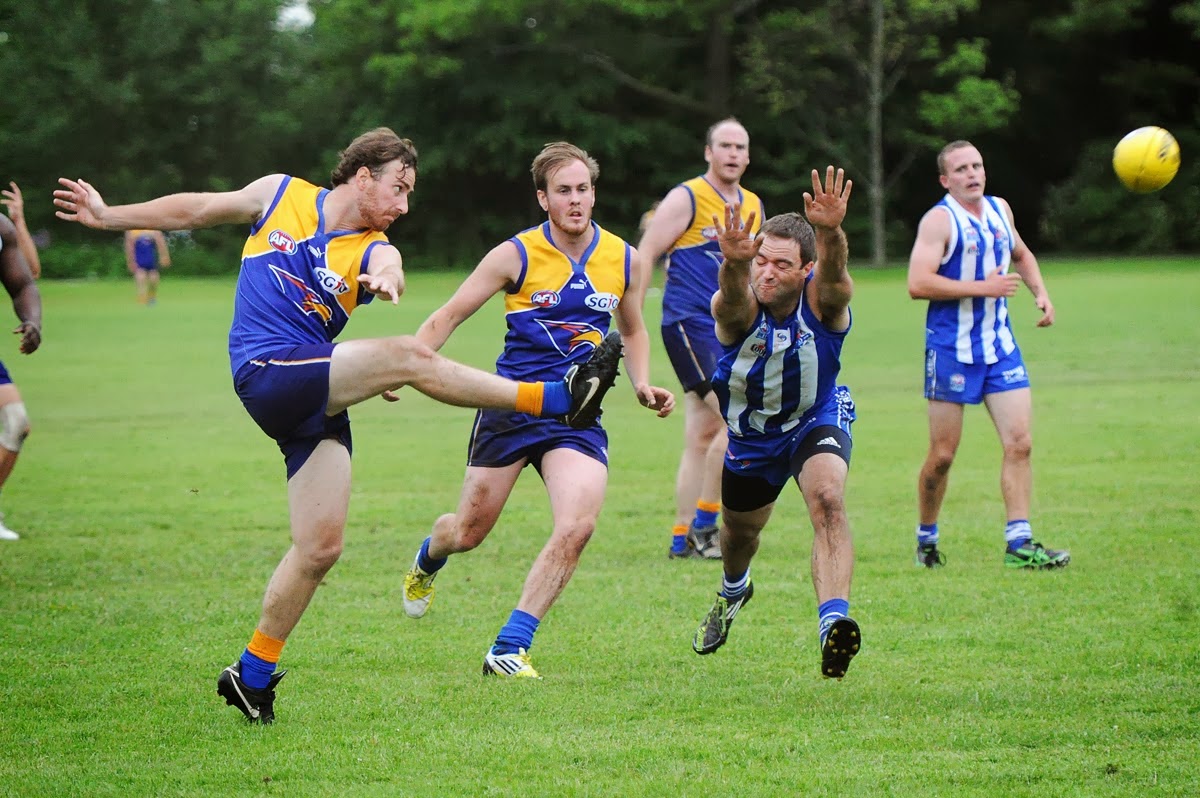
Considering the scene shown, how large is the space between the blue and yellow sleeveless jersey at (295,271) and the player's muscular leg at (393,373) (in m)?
0.37

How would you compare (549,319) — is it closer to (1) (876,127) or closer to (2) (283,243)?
(2) (283,243)

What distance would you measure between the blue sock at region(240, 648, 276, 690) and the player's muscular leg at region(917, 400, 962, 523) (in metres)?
4.33

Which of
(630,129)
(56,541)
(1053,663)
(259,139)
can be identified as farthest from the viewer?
(259,139)

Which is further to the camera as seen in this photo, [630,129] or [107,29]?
[107,29]

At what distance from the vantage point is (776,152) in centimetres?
5188

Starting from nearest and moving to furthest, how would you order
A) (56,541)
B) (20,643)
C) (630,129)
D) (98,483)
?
(20,643), (56,541), (98,483), (630,129)

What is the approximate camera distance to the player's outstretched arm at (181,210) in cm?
563

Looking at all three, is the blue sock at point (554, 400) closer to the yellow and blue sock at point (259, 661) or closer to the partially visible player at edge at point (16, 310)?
the yellow and blue sock at point (259, 661)

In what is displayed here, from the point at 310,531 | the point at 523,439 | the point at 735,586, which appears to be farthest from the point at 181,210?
the point at 735,586

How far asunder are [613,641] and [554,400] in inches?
69.1

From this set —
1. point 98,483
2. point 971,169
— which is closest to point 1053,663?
point 971,169

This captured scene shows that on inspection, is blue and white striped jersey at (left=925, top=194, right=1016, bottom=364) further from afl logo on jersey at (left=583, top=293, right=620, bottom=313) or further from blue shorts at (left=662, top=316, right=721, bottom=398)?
afl logo on jersey at (left=583, top=293, right=620, bottom=313)

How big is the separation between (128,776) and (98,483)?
778 centimetres

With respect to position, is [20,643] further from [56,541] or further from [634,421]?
[634,421]
